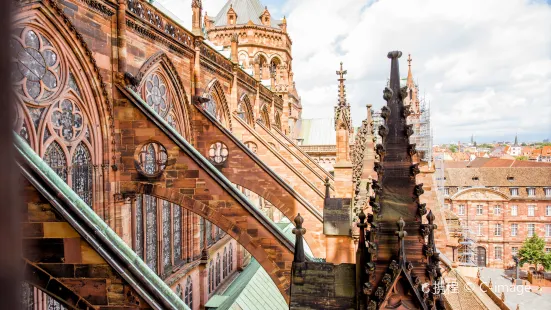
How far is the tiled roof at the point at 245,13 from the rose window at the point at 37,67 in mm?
26283

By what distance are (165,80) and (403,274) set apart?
7.43 meters

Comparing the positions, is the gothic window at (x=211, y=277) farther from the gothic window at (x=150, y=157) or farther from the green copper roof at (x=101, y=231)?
the green copper roof at (x=101, y=231)

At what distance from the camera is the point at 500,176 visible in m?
41.1

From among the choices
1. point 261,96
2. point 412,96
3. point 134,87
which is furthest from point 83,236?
point 412,96

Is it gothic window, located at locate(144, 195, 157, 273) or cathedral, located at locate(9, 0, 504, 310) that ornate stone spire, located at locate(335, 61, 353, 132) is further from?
gothic window, located at locate(144, 195, 157, 273)

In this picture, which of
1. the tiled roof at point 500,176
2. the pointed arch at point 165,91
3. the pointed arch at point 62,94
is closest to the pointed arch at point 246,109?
the pointed arch at point 165,91

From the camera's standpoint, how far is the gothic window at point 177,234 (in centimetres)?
1016

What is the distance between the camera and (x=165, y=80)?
940 cm

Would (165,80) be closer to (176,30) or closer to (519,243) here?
(176,30)

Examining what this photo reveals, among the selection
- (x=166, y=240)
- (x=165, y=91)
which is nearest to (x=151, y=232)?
(x=166, y=240)

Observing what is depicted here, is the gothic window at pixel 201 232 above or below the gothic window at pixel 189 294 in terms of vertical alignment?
above

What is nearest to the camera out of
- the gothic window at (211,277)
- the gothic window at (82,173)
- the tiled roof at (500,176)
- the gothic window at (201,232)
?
the gothic window at (82,173)

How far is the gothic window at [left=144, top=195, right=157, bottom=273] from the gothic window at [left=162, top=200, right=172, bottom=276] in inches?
15.8

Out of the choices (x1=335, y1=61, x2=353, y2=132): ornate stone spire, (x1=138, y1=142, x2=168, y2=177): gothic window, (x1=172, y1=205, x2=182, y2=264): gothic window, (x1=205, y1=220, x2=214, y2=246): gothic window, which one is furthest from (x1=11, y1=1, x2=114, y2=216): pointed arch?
(x1=335, y1=61, x2=353, y2=132): ornate stone spire
